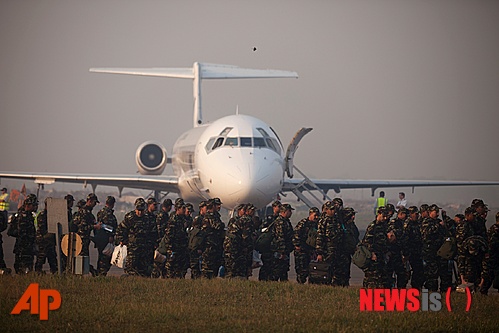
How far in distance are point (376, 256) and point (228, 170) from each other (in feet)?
29.3

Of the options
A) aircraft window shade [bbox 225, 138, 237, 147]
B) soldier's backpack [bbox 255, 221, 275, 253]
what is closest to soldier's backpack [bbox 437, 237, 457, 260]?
soldier's backpack [bbox 255, 221, 275, 253]

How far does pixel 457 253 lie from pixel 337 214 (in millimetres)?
2287

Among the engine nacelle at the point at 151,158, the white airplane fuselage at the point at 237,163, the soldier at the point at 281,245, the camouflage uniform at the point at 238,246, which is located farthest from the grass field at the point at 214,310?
the engine nacelle at the point at 151,158

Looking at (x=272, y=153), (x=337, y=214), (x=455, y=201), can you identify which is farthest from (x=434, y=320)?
(x=455, y=201)

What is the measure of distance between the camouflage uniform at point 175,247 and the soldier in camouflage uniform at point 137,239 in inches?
15.1

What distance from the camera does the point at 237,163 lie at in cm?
2309

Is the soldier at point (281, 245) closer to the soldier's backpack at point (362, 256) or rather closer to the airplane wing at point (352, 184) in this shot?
the soldier's backpack at point (362, 256)

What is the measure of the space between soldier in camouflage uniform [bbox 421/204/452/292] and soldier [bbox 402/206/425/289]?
12 cm

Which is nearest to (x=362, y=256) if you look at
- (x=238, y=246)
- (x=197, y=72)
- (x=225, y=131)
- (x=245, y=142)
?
(x=238, y=246)

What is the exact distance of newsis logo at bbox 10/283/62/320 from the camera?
1165 cm

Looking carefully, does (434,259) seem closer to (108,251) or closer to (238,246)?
(238,246)

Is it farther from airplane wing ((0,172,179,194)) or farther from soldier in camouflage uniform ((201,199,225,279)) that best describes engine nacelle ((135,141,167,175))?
soldier in camouflage uniform ((201,199,225,279))

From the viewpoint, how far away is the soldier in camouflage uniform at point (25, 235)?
1658 centimetres

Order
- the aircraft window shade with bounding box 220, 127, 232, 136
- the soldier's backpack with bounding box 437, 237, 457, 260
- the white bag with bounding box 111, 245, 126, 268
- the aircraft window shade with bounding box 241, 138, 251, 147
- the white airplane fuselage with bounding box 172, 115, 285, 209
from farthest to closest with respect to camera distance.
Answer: the aircraft window shade with bounding box 220, 127, 232, 136
the aircraft window shade with bounding box 241, 138, 251, 147
the white airplane fuselage with bounding box 172, 115, 285, 209
the white bag with bounding box 111, 245, 126, 268
the soldier's backpack with bounding box 437, 237, 457, 260
